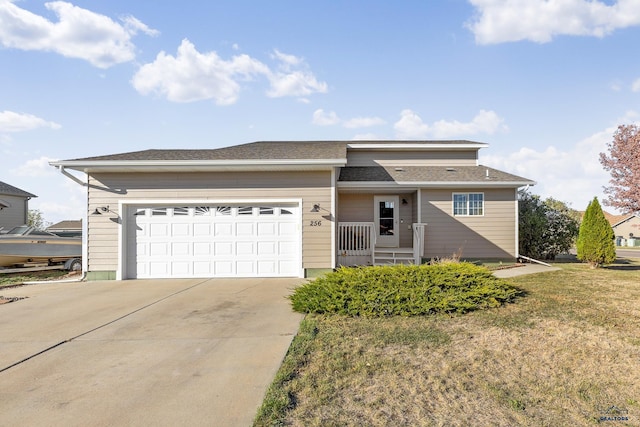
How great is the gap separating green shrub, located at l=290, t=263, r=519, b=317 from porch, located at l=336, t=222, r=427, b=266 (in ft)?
15.9

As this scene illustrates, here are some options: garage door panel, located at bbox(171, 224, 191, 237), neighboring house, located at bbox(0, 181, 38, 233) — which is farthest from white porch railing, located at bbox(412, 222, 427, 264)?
neighboring house, located at bbox(0, 181, 38, 233)

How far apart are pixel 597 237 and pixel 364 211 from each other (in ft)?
24.9

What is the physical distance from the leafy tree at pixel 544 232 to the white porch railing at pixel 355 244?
714 centimetres

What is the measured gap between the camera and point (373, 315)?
571cm

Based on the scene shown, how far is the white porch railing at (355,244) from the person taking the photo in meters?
11.5

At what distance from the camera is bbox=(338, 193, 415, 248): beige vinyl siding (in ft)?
45.3

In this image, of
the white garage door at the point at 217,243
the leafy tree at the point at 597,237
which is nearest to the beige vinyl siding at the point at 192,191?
the white garage door at the point at 217,243

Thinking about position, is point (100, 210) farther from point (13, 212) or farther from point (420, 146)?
point (13, 212)

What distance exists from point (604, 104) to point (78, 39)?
55.9 feet

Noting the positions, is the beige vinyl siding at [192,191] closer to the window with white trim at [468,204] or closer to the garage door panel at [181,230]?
the garage door panel at [181,230]

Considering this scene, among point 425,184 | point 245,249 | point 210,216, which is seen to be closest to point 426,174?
point 425,184

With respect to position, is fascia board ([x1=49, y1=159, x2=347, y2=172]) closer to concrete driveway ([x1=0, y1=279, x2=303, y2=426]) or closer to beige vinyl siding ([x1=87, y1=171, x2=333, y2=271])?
beige vinyl siding ([x1=87, y1=171, x2=333, y2=271])

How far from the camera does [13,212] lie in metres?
22.0

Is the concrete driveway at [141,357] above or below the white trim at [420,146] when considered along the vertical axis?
below
